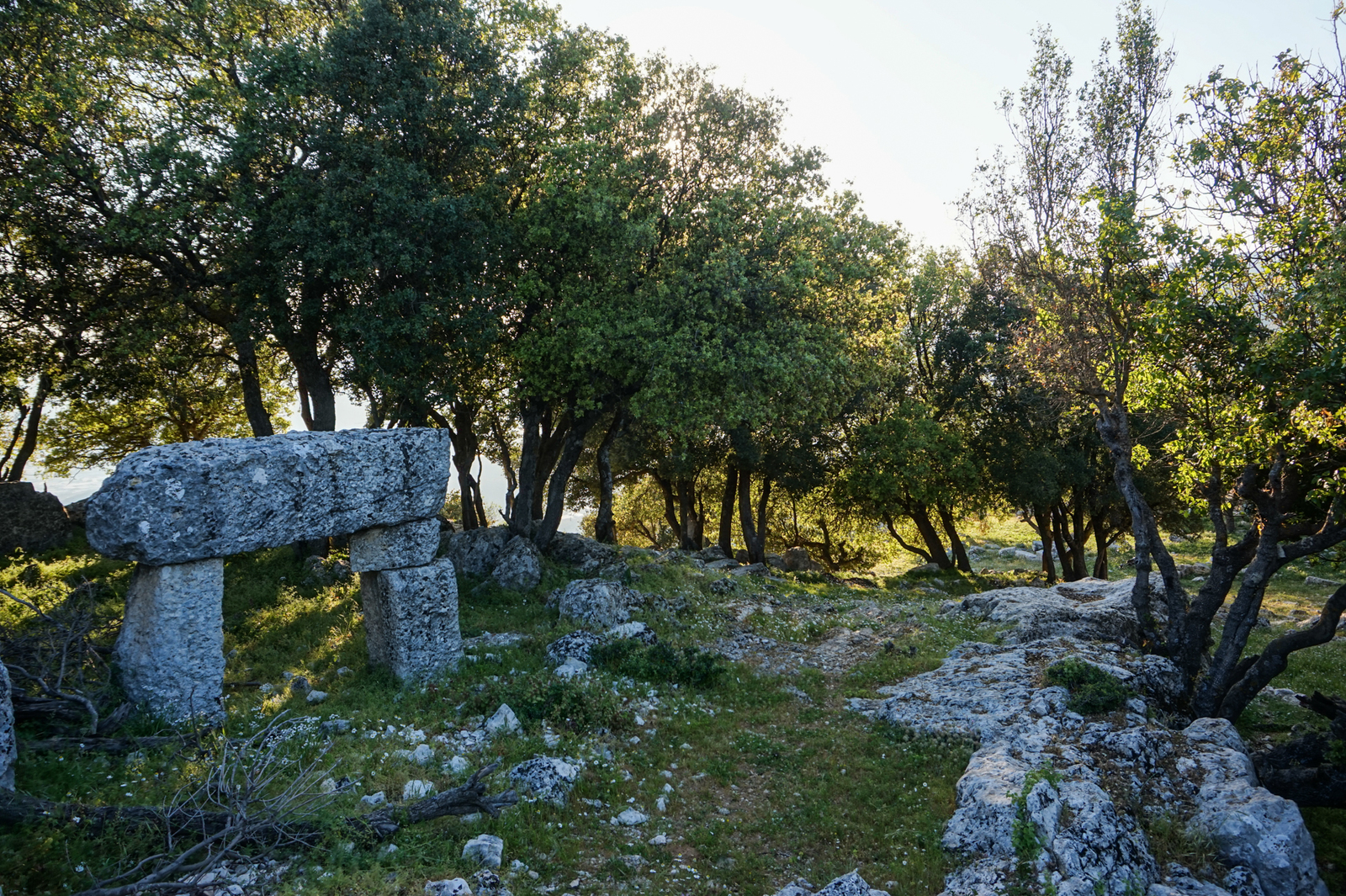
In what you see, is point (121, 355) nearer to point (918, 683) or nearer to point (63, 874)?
point (63, 874)

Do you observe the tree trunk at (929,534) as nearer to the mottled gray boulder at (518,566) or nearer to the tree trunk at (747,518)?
the tree trunk at (747,518)

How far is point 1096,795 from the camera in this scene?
29.7 feet

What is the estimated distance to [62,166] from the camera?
56.1ft

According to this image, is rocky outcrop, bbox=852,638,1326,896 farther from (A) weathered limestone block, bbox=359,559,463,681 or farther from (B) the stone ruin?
(B) the stone ruin

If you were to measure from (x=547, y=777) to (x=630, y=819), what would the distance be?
1227mm

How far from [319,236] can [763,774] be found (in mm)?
14999

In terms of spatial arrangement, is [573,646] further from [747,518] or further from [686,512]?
[686,512]

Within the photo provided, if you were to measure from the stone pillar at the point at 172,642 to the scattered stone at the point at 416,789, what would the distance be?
400 centimetres

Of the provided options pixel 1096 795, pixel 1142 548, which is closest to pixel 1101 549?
pixel 1142 548

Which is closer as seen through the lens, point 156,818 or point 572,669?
point 156,818

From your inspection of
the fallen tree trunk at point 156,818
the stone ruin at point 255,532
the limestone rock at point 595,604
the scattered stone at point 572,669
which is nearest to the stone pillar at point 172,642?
the stone ruin at point 255,532

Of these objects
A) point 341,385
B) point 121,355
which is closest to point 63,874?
point 121,355

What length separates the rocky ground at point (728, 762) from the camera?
8.35 meters

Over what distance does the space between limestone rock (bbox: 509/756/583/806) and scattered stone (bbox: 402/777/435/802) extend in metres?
1.08
